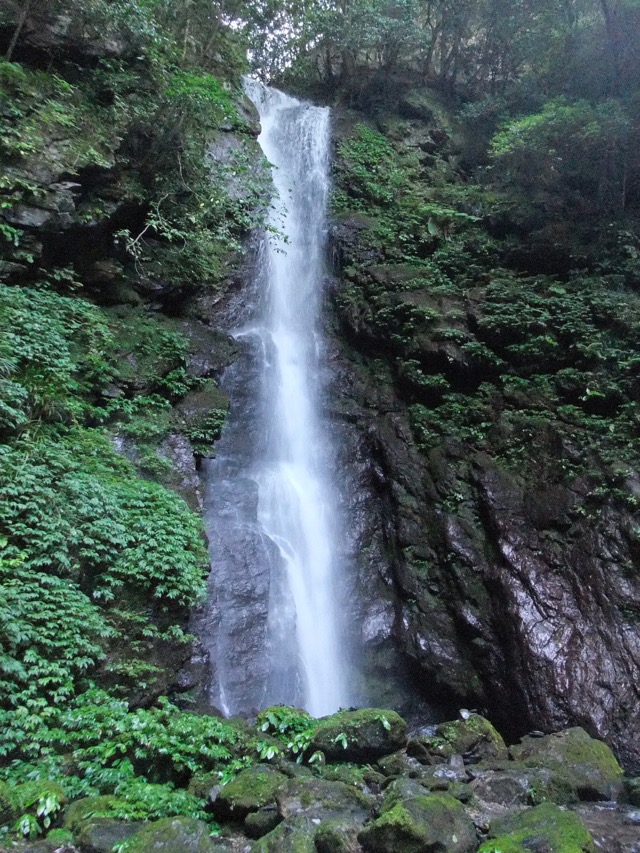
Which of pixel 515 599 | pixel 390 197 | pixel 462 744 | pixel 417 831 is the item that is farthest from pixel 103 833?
pixel 390 197

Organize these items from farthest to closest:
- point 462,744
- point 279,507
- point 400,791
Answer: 1. point 279,507
2. point 462,744
3. point 400,791

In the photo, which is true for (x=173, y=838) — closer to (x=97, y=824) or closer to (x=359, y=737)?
(x=97, y=824)

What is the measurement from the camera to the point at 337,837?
12.3 ft

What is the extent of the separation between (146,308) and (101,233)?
1711mm

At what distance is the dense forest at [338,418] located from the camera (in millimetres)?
4914

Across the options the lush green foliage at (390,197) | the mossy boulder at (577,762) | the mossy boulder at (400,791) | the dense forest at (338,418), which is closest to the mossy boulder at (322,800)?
the dense forest at (338,418)

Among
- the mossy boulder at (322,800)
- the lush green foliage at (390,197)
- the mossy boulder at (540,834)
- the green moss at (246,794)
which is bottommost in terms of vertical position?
the green moss at (246,794)

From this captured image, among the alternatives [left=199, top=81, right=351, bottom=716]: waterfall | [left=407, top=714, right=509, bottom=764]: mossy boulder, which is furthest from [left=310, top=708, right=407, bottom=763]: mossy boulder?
[left=199, top=81, right=351, bottom=716]: waterfall

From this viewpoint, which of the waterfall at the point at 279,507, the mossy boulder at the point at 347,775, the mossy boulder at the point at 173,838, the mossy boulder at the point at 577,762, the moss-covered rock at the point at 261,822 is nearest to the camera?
the mossy boulder at the point at 173,838

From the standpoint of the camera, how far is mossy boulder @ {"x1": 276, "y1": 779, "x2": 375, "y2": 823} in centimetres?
431

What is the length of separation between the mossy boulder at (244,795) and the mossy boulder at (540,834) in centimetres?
172

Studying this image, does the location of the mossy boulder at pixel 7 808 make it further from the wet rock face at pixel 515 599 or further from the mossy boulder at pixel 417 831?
the wet rock face at pixel 515 599

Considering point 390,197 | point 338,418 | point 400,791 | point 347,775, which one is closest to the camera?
point 400,791

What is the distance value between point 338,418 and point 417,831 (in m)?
9.04
